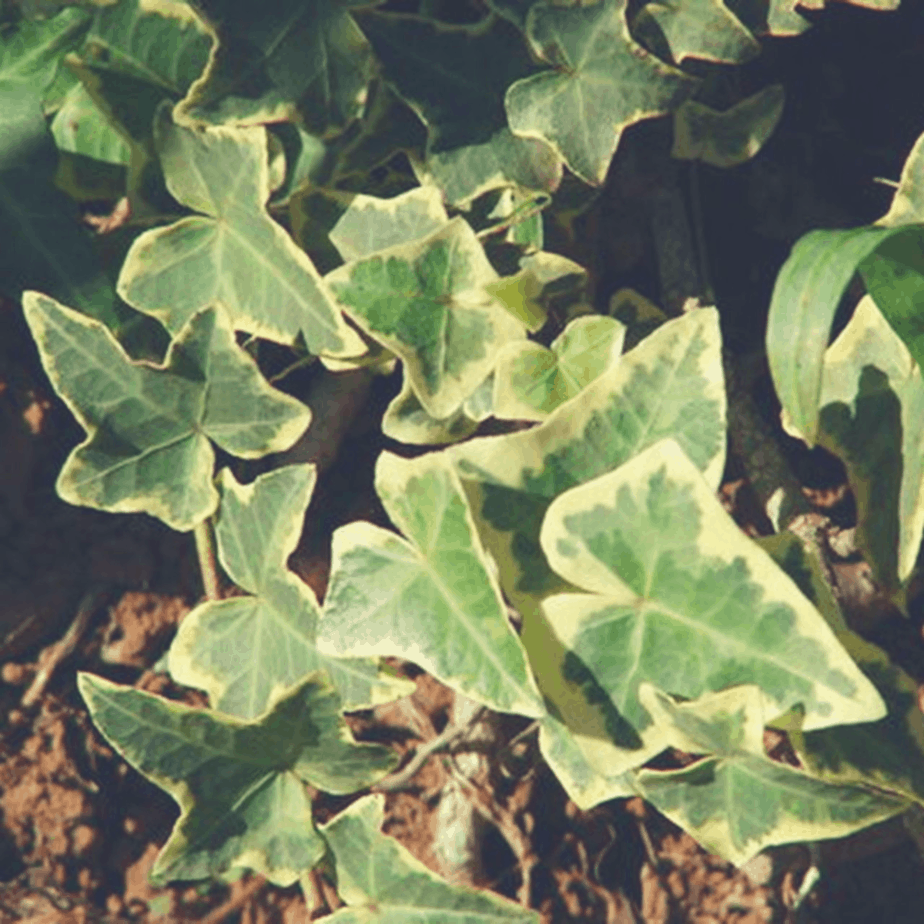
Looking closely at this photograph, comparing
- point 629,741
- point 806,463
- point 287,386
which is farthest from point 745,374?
point 629,741

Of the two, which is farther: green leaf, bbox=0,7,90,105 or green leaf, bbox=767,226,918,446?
green leaf, bbox=0,7,90,105

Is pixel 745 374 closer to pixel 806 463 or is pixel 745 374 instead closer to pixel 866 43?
pixel 806 463

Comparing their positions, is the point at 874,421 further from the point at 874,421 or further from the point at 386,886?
the point at 386,886

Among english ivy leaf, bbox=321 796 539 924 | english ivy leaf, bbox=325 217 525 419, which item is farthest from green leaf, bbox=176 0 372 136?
english ivy leaf, bbox=321 796 539 924

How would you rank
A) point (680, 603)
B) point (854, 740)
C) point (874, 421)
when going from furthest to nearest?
point (874, 421), point (854, 740), point (680, 603)

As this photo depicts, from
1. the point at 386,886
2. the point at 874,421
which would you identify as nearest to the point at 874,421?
the point at 874,421

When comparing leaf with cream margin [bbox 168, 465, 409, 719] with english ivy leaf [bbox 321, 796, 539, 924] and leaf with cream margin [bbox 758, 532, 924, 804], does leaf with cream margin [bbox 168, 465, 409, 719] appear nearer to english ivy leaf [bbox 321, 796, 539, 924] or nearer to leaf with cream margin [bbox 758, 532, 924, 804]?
english ivy leaf [bbox 321, 796, 539, 924]
